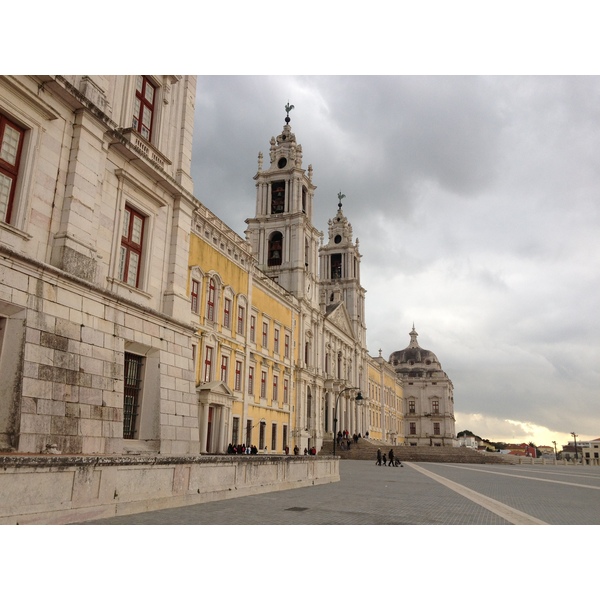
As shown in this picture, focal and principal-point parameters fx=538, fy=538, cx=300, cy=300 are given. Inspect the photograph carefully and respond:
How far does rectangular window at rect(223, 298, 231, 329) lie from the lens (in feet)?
93.0

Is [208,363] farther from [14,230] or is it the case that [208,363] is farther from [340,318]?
[340,318]

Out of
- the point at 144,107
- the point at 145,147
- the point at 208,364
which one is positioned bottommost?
the point at 208,364

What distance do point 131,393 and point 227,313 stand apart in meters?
16.2

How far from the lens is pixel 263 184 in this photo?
46.5 meters

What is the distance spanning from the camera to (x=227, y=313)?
2880cm

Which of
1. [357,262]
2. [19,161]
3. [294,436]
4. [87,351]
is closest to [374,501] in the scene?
[87,351]

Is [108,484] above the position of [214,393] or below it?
below

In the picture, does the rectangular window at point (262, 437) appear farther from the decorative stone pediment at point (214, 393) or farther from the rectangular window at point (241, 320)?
the decorative stone pediment at point (214, 393)


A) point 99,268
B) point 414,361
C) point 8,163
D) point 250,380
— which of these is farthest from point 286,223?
point 414,361

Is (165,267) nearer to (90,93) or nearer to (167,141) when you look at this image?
(167,141)

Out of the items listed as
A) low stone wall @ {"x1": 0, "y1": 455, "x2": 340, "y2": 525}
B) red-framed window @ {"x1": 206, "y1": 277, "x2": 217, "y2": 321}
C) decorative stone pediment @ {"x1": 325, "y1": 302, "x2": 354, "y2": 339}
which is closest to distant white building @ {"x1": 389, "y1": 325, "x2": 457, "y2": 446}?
decorative stone pediment @ {"x1": 325, "y1": 302, "x2": 354, "y2": 339}

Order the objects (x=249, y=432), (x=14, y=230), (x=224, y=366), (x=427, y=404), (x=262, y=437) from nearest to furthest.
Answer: (x=14, y=230) < (x=224, y=366) < (x=249, y=432) < (x=262, y=437) < (x=427, y=404)

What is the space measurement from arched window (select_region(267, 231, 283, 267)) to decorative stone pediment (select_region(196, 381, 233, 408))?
19596 millimetres

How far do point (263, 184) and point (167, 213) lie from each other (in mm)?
32567
